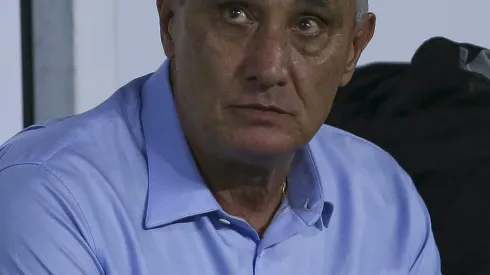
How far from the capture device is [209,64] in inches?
37.2

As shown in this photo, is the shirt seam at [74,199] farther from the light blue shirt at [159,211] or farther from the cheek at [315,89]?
the cheek at [315,89]

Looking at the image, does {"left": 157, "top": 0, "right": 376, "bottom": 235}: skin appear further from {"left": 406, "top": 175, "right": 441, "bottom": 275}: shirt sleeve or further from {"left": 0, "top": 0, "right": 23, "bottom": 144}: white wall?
{"left": 0, "top": 0, "right": 23, "bottom": 144}: white wall

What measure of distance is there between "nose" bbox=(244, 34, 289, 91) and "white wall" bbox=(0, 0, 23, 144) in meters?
0.96

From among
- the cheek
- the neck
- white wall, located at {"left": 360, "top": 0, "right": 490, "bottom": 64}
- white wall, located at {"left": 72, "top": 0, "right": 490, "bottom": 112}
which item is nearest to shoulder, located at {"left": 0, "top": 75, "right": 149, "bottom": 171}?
the neck

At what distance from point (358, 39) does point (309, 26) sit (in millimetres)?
156

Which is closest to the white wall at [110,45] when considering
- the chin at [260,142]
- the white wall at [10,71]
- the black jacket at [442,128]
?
the white wall at [10,71]

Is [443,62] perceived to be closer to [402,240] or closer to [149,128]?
[402,240]

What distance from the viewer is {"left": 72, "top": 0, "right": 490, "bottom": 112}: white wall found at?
1.74 meters

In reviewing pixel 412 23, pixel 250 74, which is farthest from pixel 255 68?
pixel 412 23

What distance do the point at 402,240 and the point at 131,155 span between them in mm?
439

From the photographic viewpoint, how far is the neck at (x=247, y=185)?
1.02m

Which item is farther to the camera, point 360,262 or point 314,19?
point 360,262

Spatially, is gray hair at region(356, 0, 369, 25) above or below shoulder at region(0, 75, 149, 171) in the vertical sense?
above

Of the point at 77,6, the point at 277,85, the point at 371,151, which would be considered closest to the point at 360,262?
the point at 371,151
